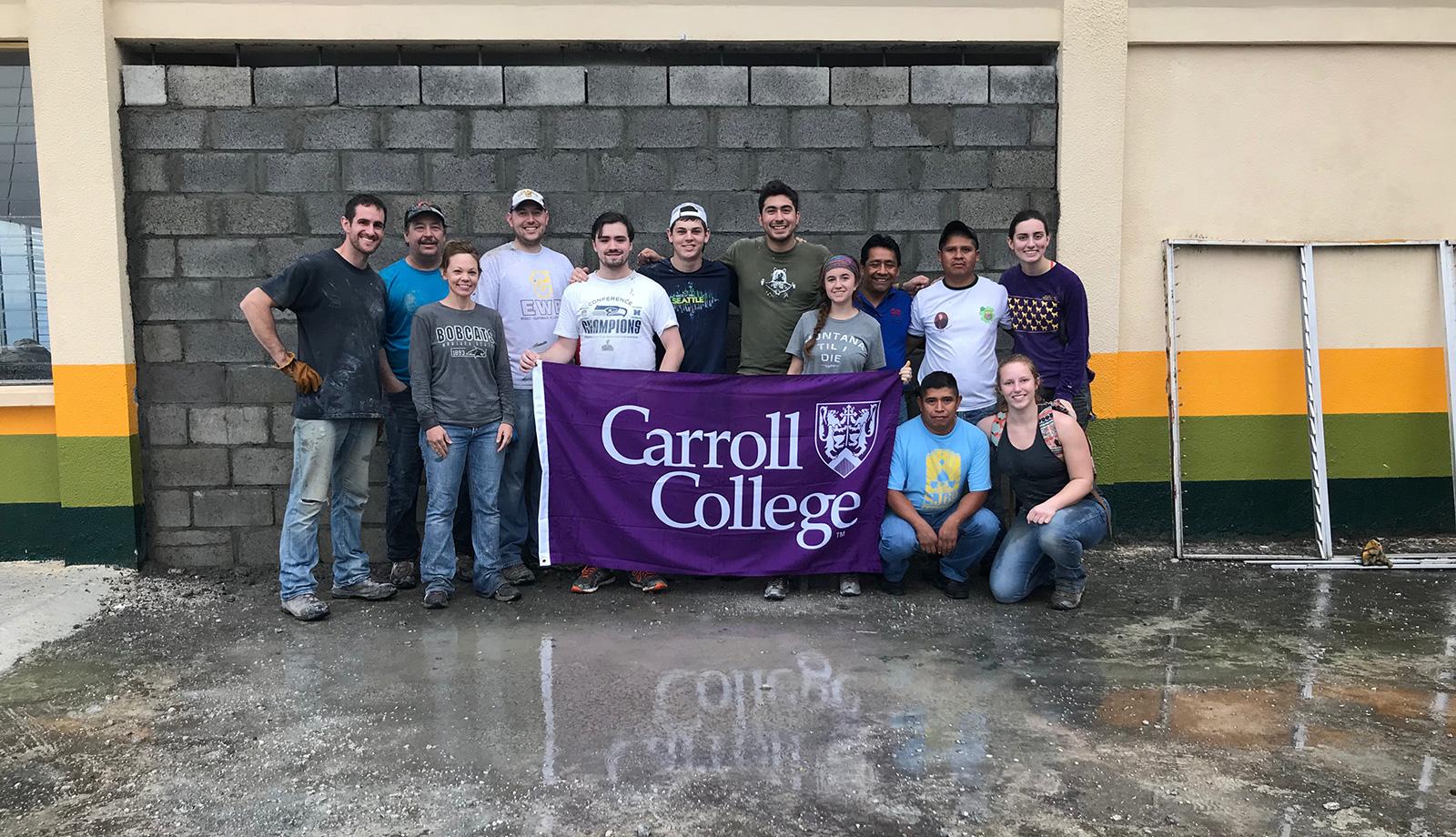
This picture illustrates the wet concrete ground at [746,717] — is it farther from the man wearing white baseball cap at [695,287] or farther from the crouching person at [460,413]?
the man wearing white baseball cap at [695,287]

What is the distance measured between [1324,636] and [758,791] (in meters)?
2.75

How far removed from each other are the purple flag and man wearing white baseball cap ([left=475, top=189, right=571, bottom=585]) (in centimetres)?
15

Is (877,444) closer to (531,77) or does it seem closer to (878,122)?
(878,122)

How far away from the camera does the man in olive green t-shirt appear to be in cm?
493

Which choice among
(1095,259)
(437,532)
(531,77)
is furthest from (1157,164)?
(437,532)

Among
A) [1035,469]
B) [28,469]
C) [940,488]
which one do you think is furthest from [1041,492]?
[28,469]

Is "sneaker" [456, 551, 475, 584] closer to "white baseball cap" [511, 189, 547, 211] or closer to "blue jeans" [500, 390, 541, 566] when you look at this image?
"blue jeans" [500, 390, 541, 566]

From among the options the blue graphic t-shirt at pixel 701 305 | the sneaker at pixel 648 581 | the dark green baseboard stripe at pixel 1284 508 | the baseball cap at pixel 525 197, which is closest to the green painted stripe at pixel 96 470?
the baseball cap at pixel 525 197

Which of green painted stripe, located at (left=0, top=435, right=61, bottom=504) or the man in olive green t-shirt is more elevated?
the man in olive green t-shirt

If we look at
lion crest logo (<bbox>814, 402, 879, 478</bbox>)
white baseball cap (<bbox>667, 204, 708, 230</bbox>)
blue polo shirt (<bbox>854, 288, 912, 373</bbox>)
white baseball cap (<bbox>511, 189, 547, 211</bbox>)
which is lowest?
lion crest logo (<bbox>814, 402, 879, 478</bbox>)

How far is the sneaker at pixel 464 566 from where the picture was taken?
17.3ft

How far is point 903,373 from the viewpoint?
4898 millimetres

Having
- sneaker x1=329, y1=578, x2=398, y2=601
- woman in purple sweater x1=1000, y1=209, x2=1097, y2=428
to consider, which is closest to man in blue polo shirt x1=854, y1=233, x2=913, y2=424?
woman in purple sweater x1=1000, y1=209, x2=1097, y2=428

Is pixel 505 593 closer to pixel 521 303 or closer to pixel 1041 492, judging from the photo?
pixel 521 303
